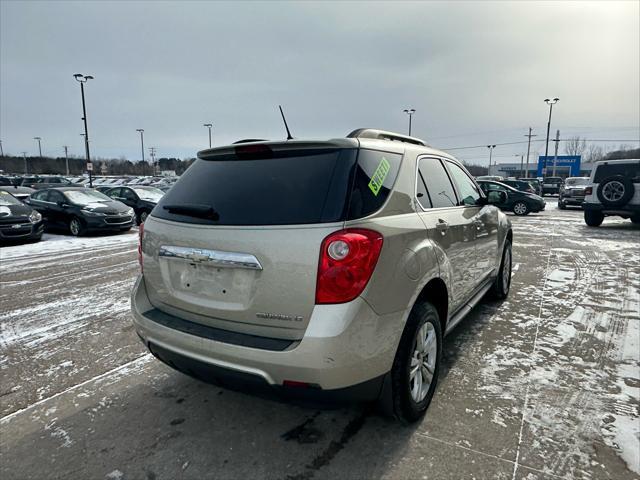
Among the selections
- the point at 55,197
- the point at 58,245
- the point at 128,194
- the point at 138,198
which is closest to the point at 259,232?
the point at 58,245

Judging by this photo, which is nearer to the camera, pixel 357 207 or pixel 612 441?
pixel 357 207

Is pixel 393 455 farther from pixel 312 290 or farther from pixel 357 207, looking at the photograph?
pixel 357 207

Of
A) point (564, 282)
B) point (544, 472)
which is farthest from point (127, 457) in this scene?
point (564, 282)

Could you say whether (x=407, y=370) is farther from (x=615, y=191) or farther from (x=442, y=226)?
(x=615, y=191)

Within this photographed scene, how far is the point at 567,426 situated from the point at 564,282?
13.5ft

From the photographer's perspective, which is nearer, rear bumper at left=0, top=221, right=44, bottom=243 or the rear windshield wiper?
the rear windshield wiper

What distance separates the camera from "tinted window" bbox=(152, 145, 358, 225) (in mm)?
2121

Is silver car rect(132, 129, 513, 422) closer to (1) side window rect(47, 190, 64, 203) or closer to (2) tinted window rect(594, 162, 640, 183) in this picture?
(1) side window rect(47, 190, 64, 203)

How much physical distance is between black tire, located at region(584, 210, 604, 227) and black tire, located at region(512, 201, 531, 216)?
504cm

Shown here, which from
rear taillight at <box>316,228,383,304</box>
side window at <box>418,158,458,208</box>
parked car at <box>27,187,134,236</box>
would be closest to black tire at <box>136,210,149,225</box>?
parked car at <box>27,187,134,236</box>

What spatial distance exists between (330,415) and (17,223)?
1066 centimetres

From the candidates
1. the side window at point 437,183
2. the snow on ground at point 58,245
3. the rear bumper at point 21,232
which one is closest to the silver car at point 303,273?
the side window at point 437,183

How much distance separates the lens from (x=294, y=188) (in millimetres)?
2221

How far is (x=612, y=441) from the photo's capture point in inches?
94.2
